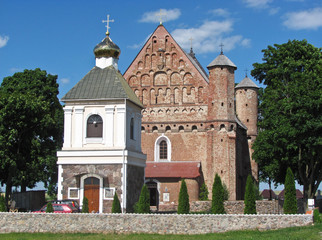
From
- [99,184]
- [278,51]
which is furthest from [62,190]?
[278,51]

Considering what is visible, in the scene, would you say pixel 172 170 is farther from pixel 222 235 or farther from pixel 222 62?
pixel 222 235

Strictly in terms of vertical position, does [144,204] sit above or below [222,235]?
above

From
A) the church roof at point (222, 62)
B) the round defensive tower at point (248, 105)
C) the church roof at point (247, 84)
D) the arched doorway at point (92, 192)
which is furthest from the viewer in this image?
the church roof at point (247, 84)

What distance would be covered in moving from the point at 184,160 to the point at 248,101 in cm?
1013

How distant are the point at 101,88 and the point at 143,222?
1046cm

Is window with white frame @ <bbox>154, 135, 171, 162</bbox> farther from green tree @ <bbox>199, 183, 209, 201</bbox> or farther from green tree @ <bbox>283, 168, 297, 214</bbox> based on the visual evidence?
green tree @ <bbox>283, 168, 297, 214</bbox>

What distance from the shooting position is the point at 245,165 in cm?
4850

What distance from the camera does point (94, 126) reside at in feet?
102

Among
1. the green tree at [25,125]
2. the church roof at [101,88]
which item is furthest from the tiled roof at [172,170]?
the church roof at [101,88]

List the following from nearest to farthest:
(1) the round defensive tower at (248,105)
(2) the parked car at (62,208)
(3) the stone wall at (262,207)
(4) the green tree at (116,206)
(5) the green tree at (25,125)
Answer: (4) the green tree at (116,206)
(2) the parked car at (62,208)
(5) the green tree at (25,125)
(3) the stone wall at (262,207)
(1) the round defensive tower at (248,105)

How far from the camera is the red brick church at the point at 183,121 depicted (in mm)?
42031

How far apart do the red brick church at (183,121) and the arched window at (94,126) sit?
12.3m

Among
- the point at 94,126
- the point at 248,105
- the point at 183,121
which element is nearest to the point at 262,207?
the point at 183,121

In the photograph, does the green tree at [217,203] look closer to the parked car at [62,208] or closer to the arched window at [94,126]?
the parked car at [62,208]
